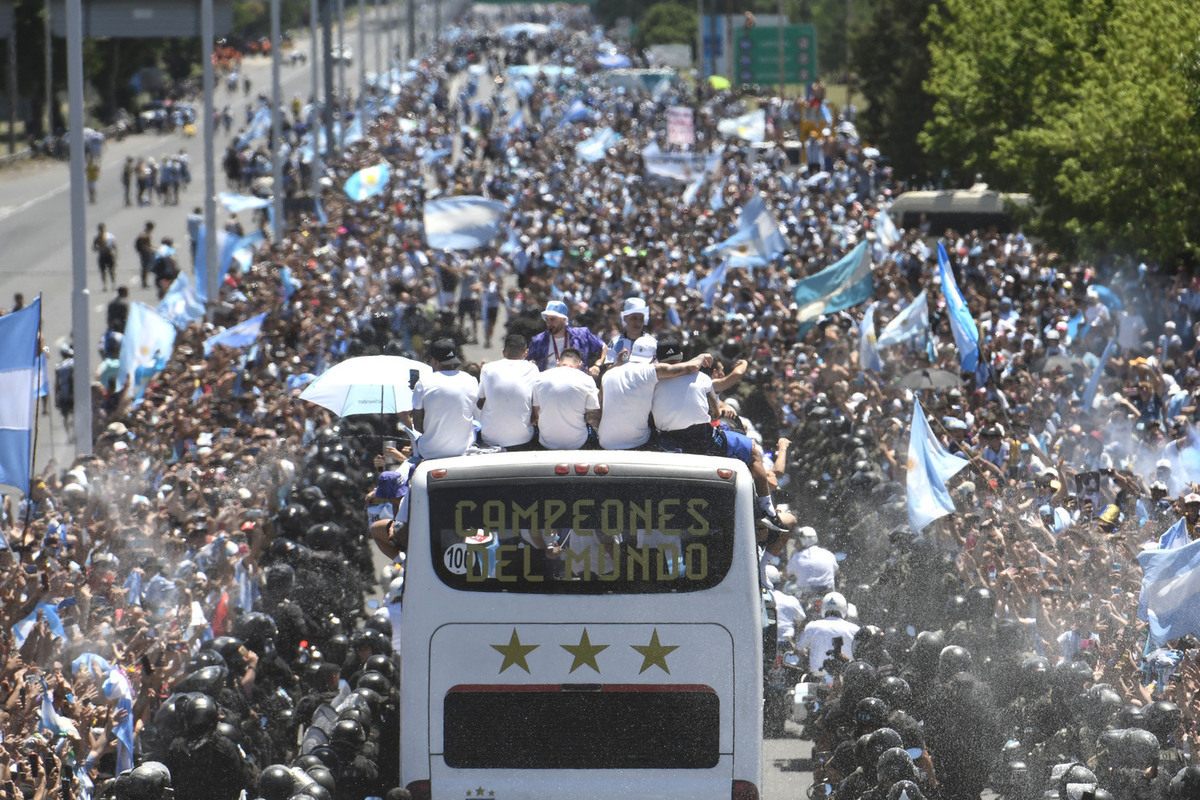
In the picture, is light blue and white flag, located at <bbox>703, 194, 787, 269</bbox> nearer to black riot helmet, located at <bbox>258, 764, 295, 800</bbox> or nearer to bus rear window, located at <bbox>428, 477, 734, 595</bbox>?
bus rear window, located at <bbox>428, 477, 734, 595</bbox>

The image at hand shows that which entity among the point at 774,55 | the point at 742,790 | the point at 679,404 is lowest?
the point at 742,790

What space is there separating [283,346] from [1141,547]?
1486cm

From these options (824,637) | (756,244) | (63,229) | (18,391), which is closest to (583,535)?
(824,637)

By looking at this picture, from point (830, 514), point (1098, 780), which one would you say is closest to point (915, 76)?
point (830, 514)

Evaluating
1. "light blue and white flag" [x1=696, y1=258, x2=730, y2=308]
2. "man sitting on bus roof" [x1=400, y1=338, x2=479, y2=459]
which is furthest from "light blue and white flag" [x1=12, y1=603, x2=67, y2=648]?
"light blue and white flag" [x1=696, y1=258, x2=730, y2=308]

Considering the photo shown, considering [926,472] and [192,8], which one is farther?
[192,8]

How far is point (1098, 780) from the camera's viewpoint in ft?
34.7

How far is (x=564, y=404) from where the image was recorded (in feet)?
35.2

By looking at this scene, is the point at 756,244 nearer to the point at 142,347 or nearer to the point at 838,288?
the point at 838,288

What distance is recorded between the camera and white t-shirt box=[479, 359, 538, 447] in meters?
10.9

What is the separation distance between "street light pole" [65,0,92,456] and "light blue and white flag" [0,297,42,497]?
4.82m

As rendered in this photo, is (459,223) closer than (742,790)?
No

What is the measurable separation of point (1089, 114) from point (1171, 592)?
19549mm

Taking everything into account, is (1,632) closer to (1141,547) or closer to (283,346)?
(1141,547)
